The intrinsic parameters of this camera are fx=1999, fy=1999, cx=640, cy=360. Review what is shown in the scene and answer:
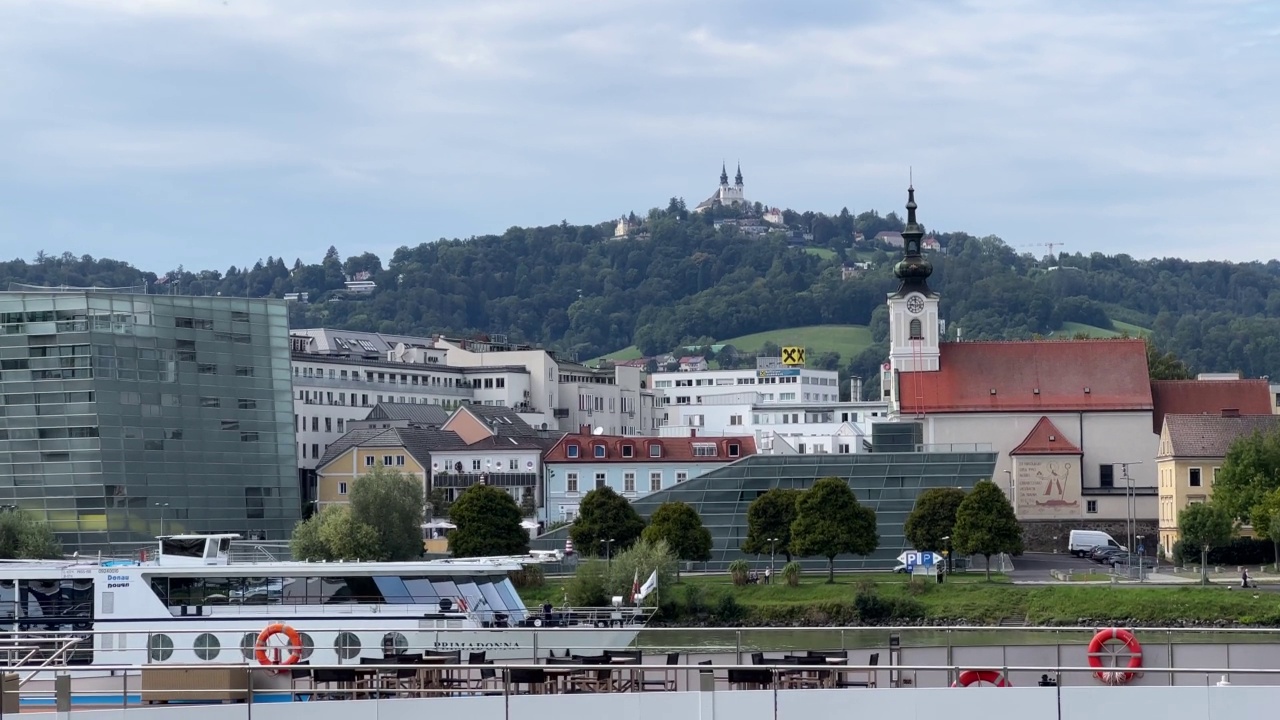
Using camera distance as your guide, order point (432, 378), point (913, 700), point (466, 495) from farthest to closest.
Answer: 1. point (432, 378)
2. point (466, 495)
3. point (913, 700)

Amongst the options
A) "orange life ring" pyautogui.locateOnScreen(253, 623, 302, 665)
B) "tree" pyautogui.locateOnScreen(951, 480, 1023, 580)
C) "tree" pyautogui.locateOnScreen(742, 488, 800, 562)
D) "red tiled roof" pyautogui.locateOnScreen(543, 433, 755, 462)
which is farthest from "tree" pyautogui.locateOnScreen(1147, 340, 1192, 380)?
"orange life ring" pyautogui.locateOnScreen(253, 623, 302, 665)

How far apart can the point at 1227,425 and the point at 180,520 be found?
45.8 m

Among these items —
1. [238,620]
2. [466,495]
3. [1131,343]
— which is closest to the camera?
[238,620]

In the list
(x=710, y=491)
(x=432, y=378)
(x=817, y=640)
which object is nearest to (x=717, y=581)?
(x=710, y=491)

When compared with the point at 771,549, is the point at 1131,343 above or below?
above

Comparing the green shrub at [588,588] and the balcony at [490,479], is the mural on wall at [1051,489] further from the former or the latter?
the green shrub at [588,588]

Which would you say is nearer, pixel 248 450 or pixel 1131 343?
pixel 248 450

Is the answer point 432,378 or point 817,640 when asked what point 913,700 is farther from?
point 432,378

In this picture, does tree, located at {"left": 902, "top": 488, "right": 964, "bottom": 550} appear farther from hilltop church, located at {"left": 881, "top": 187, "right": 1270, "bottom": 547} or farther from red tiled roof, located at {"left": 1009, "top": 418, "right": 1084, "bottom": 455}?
red tiled roof, located at {"left": 1009, "top": 418, "right": 1084, "bottom": 455}

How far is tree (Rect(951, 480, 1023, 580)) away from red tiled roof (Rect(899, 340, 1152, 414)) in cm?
2091

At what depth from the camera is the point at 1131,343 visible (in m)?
101

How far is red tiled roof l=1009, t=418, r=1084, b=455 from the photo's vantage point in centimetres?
9631

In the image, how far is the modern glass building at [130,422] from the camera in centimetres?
8200

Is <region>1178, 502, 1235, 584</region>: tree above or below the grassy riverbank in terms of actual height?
above
